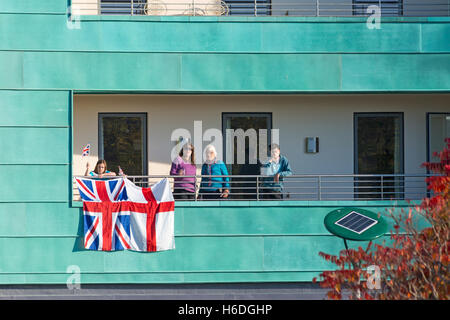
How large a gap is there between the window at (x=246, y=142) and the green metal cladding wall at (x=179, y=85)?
1.75m

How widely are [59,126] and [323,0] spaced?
6.38m

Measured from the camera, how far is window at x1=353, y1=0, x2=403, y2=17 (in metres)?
13.5

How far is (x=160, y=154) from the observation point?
13.5m

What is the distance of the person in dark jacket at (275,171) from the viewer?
1206cm

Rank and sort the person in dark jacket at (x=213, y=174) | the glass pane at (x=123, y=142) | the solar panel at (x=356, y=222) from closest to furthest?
the solar panel at (x=356, y=222), the person in dark jacket at (x=213, y=174), the glass pane at (x=123, y=142)

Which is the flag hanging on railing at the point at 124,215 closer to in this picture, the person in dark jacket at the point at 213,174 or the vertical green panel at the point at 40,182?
the vertical green panel at the point at 40,182

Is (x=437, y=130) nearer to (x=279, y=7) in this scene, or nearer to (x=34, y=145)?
(x=279, y=7)

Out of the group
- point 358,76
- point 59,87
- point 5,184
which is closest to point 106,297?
point 5,184

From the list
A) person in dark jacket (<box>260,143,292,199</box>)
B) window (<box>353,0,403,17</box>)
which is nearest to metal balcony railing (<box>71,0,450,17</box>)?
window (<box>353,0,403,17</box>)

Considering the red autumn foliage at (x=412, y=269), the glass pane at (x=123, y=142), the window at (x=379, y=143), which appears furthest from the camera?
the window at (x=379, y=143)

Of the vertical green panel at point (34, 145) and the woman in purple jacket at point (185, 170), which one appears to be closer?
the vertical green panel at point (34, 145)

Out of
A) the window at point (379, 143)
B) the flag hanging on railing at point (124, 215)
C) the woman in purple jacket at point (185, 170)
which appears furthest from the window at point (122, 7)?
the window at point (379, 143)
